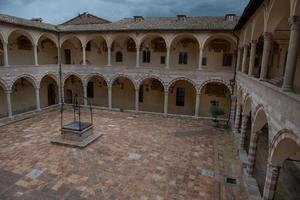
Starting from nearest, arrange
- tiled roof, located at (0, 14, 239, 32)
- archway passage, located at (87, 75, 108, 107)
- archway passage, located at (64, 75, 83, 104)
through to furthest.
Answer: tiled roof, located at (0, 14, 239, 32) → archway passage, located at (87, 75, 108, 107) → archway passage, located at (64, 75, 83, 104)

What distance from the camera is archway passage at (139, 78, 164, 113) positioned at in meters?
22.3

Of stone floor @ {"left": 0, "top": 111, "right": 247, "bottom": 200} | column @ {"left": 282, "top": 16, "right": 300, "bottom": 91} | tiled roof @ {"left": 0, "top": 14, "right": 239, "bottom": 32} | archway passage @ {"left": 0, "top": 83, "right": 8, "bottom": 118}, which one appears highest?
tiled roof @ {"left": 0, "top": 14, "right": 239, "bottom": 32}

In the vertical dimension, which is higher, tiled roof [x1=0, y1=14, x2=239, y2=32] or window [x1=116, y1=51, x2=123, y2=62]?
tiled roof [x1=0, y1=14, x2=239, y2=32]

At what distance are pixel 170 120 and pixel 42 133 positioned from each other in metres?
10.1

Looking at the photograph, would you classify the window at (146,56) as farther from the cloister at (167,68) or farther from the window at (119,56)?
the window at (119,56)

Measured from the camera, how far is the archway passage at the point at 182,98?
21.6m

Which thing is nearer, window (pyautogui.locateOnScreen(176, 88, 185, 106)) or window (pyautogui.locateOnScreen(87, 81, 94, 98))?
window (pyautogui.locateOnScreen(176, 88, 185, 106))

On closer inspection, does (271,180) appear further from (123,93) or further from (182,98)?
(123,93)

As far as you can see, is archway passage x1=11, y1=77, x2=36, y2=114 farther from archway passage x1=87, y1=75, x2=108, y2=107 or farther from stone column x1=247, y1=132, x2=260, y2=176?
stone column x1=247, y1=132, x2=260, y2=176

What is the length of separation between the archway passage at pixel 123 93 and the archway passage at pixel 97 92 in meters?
1.08

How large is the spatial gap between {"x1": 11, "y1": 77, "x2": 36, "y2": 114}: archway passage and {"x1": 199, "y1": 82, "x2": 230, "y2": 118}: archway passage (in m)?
17.1

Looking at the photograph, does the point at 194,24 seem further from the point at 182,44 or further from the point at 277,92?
the point at 277,92

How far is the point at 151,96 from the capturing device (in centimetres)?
2288

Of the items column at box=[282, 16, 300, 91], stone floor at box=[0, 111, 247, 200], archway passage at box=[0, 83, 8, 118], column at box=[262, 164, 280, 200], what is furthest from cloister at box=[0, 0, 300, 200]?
column at box=[282, 16, 300, 91]
